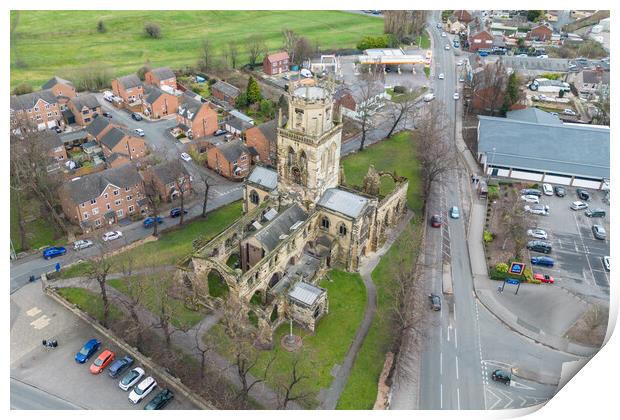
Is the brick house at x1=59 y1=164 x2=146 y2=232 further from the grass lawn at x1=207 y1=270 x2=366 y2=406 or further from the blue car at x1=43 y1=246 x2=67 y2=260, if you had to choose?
the grass lawn at x1=207 y1=270 x2=366 y2=406

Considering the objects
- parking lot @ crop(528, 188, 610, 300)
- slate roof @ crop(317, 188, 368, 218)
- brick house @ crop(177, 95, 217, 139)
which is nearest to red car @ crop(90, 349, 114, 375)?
slate roof @ crop(317, 188, 368, 218)

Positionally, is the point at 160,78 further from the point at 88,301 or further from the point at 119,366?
the point at 119,366

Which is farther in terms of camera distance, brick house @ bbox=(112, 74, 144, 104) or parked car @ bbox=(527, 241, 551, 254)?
brick house @ bbox=(112, 74, 144, 104)

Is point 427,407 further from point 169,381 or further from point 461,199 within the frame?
point 461,199

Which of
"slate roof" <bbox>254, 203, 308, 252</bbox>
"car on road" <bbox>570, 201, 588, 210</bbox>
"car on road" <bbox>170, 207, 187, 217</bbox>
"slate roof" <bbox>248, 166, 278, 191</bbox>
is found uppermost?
"slate roof" <bbox>248, 166, 278, 191</bbox>

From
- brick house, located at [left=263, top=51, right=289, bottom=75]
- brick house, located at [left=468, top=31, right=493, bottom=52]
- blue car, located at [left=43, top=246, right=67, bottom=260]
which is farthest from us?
brick house, located at [left=468, top=31, right=493, bottom=52]

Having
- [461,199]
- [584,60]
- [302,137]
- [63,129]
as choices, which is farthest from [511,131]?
[63,129]

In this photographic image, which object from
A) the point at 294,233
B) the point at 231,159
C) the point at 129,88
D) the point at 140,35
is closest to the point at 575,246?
the point at 294,233
